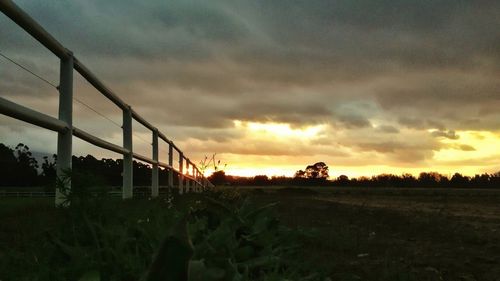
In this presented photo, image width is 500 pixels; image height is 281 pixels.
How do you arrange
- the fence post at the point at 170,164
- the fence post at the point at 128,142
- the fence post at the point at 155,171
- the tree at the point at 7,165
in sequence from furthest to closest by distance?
the fence post at the point at 170,164
the fence post at the point at 155,171
the fence post at the point at 128,142
the tree at the point at 7,165

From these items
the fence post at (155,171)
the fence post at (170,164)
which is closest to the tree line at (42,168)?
the fence post at (155,171)

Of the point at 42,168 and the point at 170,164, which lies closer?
the point at 42,168

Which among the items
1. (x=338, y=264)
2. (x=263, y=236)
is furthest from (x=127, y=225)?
(x=338, y=264)

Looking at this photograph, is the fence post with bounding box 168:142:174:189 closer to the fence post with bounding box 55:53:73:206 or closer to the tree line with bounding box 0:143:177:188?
the tree line with bounding box 0:143:177:188

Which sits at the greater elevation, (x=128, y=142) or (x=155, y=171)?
(x=128, y=142)

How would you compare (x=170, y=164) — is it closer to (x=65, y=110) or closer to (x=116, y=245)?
(x=65, y=110)

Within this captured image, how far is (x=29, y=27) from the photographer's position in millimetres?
2879

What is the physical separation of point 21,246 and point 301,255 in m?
1.66

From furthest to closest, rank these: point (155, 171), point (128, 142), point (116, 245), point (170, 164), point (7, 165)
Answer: point (170, 164)
point (155, 171)
point (128, 142)
point (7, 165)
point (116, 245)

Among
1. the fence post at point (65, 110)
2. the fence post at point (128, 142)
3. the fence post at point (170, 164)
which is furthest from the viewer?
the fence post at point (170, 164)

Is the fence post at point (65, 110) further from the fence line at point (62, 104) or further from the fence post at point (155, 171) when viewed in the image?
the fence post at point (155, 171)

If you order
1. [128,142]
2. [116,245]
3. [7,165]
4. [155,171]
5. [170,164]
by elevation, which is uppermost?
[170,164]

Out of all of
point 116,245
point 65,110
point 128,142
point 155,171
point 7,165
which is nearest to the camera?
point 116,245

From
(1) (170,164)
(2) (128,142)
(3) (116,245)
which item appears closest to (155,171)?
(1) (170,164)
